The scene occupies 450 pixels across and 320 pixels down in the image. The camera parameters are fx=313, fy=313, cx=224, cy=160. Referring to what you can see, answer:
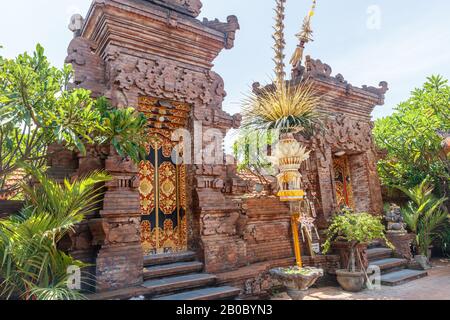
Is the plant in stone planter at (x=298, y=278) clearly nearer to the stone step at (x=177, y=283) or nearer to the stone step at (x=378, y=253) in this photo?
the stone step at (x=177, y=283)

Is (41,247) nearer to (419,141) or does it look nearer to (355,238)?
(355,238)

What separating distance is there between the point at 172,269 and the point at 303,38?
770 cm

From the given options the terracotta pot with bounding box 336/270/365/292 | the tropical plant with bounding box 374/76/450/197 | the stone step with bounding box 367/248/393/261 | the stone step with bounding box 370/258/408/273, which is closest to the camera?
the terracotta pot with bounding box 336/270/365/292

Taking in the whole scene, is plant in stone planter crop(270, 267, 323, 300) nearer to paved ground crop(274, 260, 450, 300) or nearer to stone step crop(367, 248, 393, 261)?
paved ground crop(274, 260, 450, 300)

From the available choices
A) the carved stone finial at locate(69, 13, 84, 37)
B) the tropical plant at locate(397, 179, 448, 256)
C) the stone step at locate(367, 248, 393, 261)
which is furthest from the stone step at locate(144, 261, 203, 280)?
the tropical plant at locate(397, 179, 448, 256)

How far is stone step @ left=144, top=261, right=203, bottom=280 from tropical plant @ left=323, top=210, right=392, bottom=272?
10.2 feet

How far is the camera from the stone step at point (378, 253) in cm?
848

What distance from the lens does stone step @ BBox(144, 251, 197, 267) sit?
575cm

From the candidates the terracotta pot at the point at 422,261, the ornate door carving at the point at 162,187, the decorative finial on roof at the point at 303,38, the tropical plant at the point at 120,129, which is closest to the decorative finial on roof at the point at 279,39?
the decorative finial on roof at the point at 303,38

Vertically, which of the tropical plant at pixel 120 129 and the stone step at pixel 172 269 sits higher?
the tropical plant at pixel 120 129

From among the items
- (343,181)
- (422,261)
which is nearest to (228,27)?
(343,181)

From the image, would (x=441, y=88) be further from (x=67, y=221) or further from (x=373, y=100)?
(x=67, y=221)

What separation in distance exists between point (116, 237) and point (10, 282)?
154cm

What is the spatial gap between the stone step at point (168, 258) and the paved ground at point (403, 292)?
2005 millimetres
